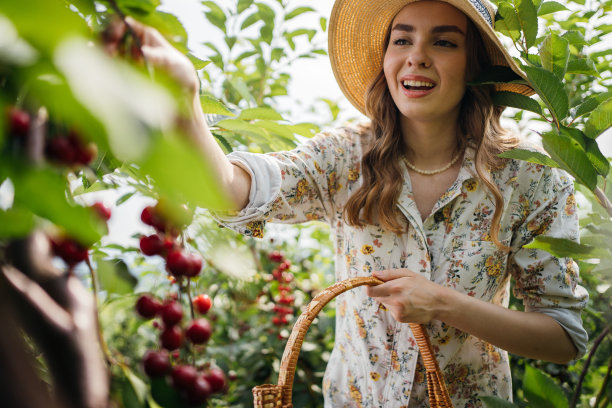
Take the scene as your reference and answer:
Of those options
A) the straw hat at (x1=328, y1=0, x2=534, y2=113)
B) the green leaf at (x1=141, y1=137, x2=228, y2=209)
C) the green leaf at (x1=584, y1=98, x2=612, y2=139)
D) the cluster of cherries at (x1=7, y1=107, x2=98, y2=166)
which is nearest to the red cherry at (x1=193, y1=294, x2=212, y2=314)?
the cluster of cherries at (x1=7, y1=107, x2=98, y2=166)

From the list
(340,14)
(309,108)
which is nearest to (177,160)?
(340,14)

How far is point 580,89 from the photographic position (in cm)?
212

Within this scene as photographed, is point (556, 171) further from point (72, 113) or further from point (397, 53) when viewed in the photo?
point (72, 113)

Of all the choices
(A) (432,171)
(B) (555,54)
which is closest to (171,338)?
(B) (555,54)

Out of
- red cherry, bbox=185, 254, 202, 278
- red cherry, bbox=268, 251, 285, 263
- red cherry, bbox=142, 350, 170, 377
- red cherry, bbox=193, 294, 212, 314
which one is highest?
red cherry, bbox=185, 254, 202, 278

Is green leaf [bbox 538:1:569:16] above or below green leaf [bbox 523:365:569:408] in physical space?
above

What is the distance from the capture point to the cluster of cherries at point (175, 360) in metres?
0.41

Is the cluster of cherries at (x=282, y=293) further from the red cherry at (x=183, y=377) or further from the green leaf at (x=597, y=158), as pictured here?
the red cherry at (x=183, y=377)

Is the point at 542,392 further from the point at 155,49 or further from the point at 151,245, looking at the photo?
the point at 155,49

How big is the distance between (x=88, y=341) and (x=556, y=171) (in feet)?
4.80

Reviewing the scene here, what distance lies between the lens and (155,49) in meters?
0.50

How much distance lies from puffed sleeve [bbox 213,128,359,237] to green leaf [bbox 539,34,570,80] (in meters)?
0.66

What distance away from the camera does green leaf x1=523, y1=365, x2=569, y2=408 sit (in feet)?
2.63

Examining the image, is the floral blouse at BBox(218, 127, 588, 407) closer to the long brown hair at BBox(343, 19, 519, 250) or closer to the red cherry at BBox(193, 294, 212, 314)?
the long brown hair at BBox(343, 19, 519, 250)
